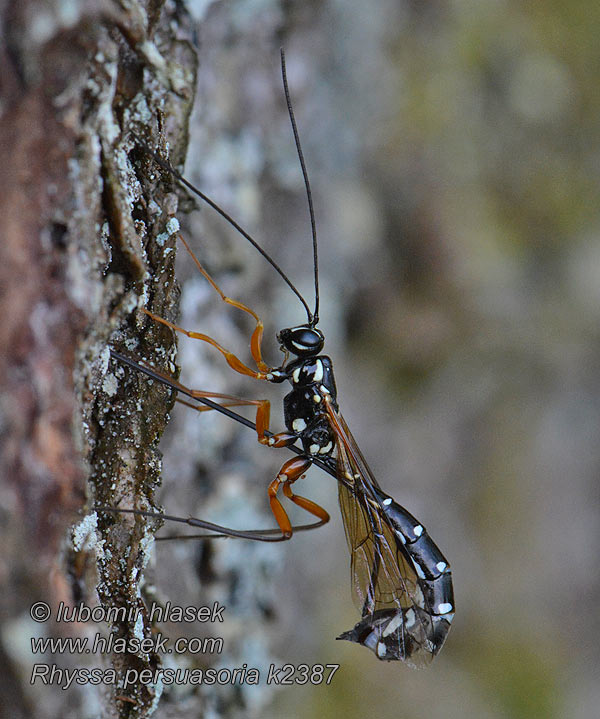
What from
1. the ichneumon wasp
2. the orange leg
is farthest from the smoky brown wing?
the orange leg

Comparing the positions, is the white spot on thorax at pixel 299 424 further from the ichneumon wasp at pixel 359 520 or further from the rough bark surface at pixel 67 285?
the rough bark surface at pixel 67 285

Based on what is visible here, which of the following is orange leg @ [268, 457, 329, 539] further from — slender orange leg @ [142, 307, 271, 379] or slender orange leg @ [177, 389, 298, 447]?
slender orange leg @ [142, 307, 271, 379]

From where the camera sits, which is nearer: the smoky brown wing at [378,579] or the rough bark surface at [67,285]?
the rough bark surface at [67,285]

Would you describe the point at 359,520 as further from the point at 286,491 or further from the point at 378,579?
the point at 286,491

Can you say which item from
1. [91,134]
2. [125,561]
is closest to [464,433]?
[125,561]

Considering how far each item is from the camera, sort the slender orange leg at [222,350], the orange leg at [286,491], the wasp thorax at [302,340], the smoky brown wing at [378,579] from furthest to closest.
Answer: the orange leg at [286,491], the wasp thorax at [302,340], the smoky brown wing at [378,579], the slender orange leg at [222,350]

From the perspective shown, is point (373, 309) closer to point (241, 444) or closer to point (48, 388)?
point (241, 444)

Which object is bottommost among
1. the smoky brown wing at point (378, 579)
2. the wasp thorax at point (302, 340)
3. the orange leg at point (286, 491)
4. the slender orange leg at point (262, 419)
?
the smoky brown wing at point (378, 579)

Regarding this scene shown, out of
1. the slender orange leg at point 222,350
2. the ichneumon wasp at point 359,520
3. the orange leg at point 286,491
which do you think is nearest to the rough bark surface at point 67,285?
the slender orange leg at point 222,350

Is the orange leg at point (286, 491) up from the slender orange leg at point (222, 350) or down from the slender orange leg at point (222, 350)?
down
